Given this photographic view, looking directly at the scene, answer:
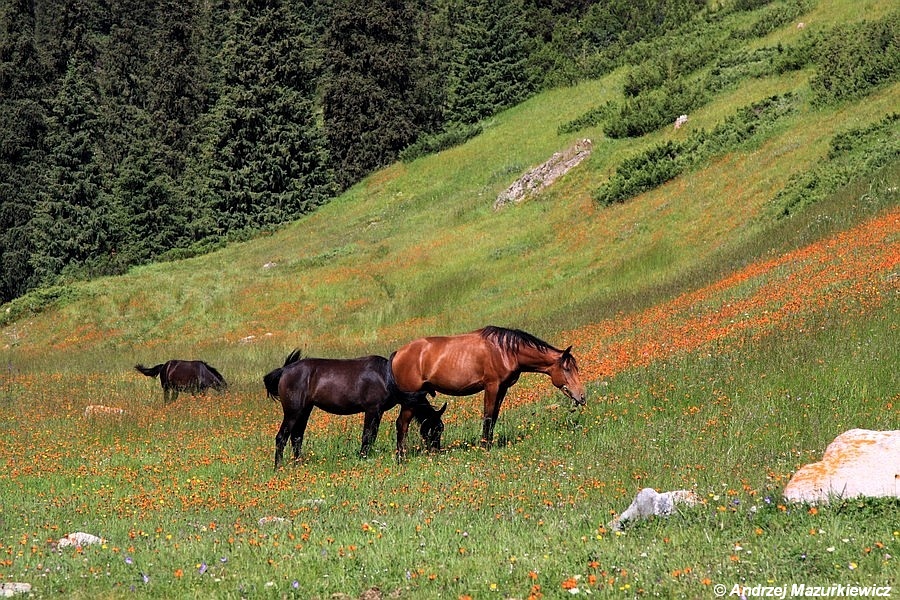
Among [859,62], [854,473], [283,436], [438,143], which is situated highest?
[859,62]

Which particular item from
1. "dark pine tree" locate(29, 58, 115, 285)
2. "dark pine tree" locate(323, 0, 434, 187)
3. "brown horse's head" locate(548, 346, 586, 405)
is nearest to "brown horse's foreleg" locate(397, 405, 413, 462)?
"brown horse's head" locate(548, 346, 586, 405)

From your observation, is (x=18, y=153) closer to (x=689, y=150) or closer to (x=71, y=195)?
(x=71, y=195)

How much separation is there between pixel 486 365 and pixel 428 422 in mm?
1324

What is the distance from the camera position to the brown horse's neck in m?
14.3

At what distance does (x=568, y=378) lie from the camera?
14188 millimetres

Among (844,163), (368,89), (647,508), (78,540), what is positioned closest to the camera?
(647,508)

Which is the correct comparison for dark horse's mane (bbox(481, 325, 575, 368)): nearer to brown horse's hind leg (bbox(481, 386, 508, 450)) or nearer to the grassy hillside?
brown horse's hind leg (bbox(481, 386, 508, 450))

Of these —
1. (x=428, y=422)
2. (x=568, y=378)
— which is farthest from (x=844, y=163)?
(x=428, y=422)

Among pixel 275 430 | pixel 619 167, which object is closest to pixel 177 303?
pixel 619 167

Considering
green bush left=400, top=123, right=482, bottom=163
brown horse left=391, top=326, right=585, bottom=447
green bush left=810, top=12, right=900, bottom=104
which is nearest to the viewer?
brown horse left=391, top=326, right=585, bottom=447

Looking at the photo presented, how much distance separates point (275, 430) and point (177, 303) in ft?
89.5

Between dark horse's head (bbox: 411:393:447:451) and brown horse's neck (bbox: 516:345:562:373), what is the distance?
1.51m

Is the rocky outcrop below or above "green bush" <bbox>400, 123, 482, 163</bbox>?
below

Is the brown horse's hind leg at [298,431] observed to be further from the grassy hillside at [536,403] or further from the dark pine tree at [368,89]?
the dark pine tree at [368,89]
